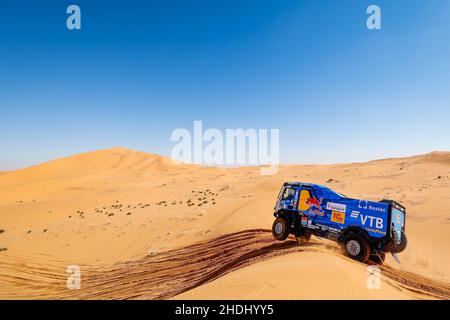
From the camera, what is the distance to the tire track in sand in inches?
361

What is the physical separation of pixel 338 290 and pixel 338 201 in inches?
200

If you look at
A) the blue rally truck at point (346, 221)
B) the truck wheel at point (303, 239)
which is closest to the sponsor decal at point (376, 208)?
the blue rally truck at point (346, 221)

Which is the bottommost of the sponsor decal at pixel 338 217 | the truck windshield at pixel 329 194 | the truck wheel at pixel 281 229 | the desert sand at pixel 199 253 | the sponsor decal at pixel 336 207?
the desert sand at pixel 199 253

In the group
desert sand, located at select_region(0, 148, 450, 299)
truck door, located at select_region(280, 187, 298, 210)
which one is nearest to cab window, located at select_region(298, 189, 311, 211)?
truck door, located at select_region(280, 187, 298, 210)

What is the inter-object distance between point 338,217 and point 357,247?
1.12m

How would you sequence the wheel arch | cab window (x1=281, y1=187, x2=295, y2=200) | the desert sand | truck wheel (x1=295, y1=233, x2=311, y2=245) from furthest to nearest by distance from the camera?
cab window (x1=281, y1=187, x2=295, y2=200)
truck wheel (x1=295, y1=233, x2=311, y2=245)
the wheel arch
the desert sand

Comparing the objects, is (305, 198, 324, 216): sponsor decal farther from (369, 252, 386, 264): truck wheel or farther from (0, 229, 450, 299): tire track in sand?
(369, 252, 386, 264): truck wheel

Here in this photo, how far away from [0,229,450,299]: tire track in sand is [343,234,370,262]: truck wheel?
83 cm

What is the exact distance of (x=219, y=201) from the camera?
85.7 feet

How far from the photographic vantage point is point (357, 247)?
9.12 m

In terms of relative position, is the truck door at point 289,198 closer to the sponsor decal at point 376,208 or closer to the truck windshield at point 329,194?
the truck windshield at point 329,194

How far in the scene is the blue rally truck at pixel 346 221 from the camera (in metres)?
8.93
